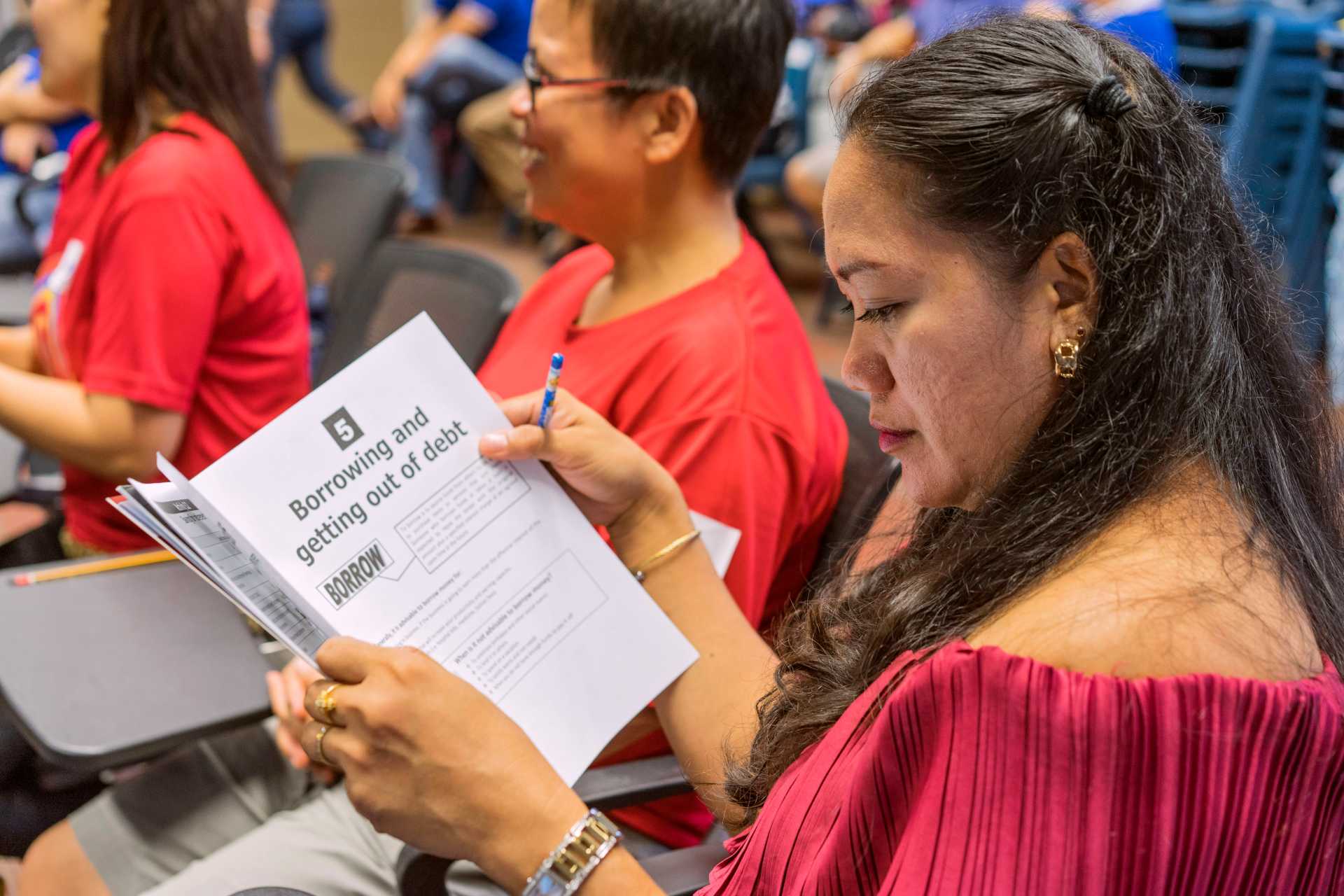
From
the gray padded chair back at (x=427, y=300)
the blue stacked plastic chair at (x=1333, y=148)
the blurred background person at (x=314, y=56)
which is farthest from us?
the blurred background person at (x=314, y=56)

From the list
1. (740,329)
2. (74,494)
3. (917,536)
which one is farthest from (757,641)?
(74,494)

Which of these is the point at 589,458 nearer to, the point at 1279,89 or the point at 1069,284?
the point at 1069,284

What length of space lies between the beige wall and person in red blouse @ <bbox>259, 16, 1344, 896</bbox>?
761cm

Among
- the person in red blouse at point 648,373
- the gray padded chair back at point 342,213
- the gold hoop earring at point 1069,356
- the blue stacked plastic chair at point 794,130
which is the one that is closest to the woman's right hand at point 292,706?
the person in red blouse at point 648,373

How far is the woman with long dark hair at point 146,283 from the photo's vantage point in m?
1.68

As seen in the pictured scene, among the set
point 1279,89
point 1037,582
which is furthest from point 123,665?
point 1279,89

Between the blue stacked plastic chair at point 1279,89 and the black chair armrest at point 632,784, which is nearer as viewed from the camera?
the black chair armrest at point 632,784

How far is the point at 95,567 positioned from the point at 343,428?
0.69 metres

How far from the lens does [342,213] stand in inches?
102

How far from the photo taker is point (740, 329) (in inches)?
54.6

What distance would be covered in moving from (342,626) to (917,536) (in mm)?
478

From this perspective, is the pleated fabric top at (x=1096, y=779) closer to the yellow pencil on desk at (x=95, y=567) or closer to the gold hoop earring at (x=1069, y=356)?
the gold hoop earring at (x=1069, y=356)

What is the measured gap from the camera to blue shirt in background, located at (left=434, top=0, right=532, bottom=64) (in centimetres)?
601

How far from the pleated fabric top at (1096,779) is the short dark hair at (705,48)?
0.91 m
